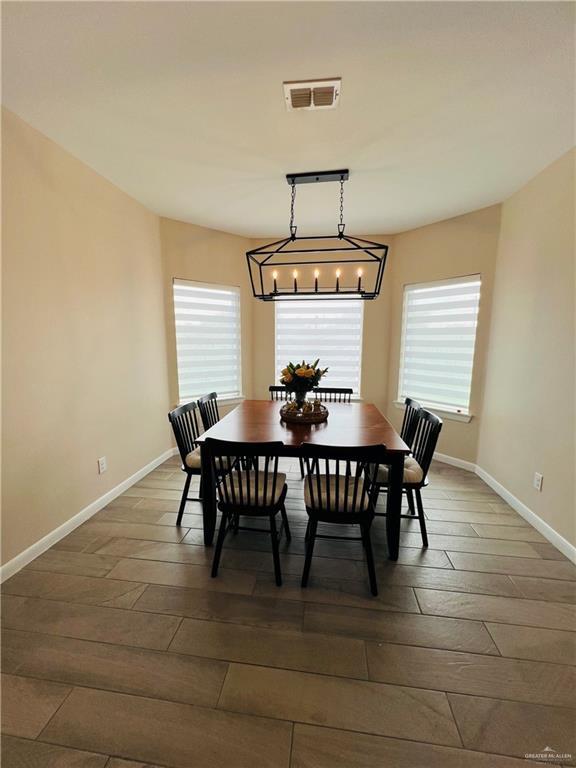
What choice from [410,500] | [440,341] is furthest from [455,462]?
[410,500]

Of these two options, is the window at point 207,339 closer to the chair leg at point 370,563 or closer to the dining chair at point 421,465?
the dining chair at point 421,465

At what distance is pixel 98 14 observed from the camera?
4.11 ft

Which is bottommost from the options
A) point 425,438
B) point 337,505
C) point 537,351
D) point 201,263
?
point 337,505

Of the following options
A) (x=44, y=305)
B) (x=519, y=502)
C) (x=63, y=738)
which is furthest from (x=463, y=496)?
(x=44, y=305)

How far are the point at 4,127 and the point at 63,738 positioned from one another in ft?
A: 9.87

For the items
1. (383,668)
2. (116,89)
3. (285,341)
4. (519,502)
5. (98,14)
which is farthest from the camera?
(285,341)

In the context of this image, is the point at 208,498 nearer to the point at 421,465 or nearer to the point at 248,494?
the point at 248,494

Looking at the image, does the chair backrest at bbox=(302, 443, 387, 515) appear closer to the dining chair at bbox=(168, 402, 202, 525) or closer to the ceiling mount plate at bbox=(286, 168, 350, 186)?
the dining chair at bbox=(168, 402, 202, 525)

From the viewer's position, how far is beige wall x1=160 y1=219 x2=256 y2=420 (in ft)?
11.9

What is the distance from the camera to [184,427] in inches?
97.4

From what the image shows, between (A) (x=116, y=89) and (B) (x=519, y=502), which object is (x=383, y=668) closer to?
(B) (x=519, y=502)

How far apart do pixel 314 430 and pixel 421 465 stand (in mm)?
832

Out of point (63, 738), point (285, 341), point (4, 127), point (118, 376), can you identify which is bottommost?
point (63, 738)

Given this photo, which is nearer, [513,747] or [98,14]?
→ [513,747]
